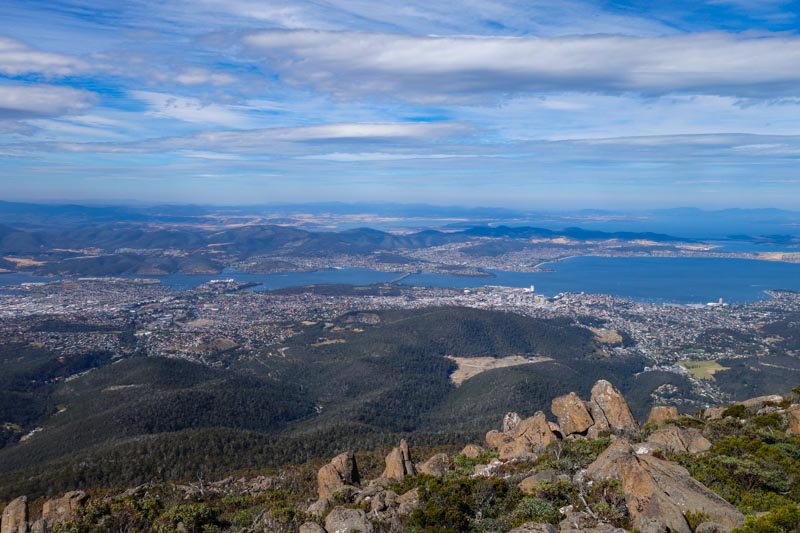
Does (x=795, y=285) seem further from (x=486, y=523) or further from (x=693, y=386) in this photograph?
(x=486, y=523)

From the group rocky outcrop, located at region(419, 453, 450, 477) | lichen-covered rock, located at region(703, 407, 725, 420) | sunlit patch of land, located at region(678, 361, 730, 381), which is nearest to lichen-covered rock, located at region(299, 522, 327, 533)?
rocky outcrop, located at region(419, 453, 450, 477)

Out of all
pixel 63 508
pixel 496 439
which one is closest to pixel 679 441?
pixel 496 439

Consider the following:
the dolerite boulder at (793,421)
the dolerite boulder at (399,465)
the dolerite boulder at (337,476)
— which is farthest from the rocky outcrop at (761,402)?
the dolerite boulder at (337,476)

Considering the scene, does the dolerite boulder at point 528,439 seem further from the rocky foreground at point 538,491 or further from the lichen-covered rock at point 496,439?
the lichen-covered rock at point 496,439

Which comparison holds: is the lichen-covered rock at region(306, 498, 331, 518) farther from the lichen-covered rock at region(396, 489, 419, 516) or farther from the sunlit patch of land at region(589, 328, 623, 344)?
the sunlit patch of land at region(589, 328, 623, 344)

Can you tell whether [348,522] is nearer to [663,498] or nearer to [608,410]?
[663,498]

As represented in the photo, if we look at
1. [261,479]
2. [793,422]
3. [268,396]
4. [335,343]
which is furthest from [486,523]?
[335,343]
